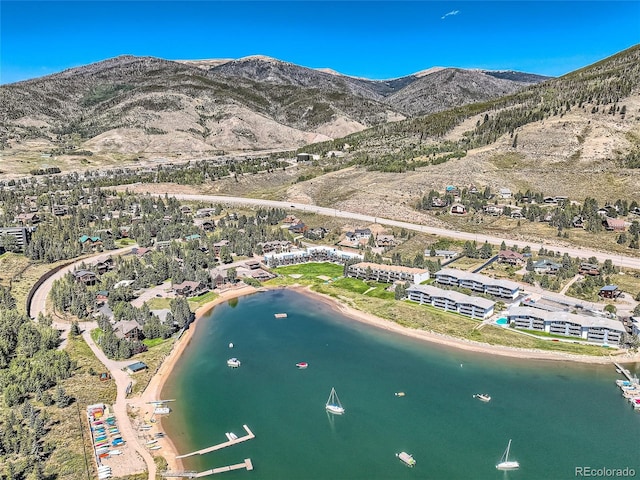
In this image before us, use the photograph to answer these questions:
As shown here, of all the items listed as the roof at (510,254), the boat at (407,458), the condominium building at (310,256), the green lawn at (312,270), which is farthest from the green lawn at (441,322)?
the roof at (510,254)

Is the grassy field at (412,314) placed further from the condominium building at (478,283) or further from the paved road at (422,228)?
the paved road at (422,228)

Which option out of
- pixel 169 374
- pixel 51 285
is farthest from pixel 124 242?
pixel 169 374

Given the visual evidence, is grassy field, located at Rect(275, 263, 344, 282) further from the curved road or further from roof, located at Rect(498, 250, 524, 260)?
the curved road

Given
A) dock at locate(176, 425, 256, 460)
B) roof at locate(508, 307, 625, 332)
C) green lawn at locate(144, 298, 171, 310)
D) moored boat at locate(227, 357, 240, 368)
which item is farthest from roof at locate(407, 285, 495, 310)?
green lawn at locate(144, 298, 171, 310)

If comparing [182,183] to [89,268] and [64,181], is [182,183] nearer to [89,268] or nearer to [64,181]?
[64,181]

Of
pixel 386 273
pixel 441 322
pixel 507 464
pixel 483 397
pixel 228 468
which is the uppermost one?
pixel 386 273

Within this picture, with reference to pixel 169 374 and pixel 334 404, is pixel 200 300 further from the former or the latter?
pixel 334 404
